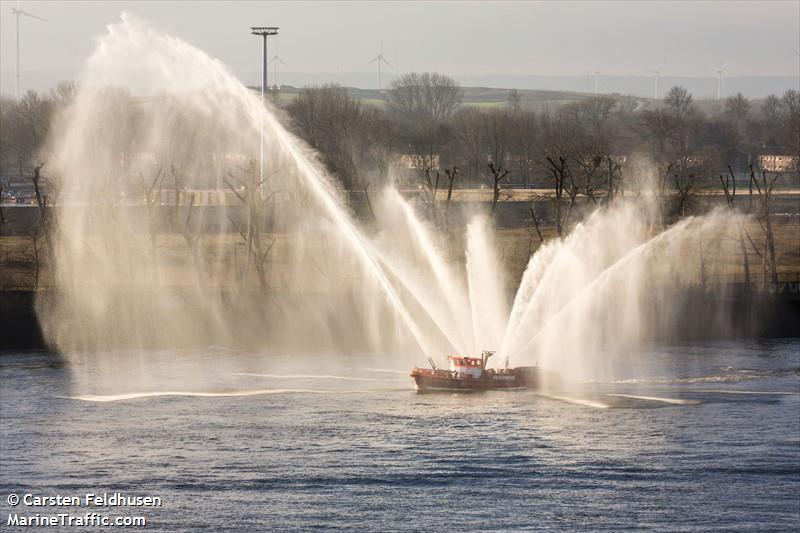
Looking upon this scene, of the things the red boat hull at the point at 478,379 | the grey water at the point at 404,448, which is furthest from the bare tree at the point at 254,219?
the red boat hull at the point at 478,379

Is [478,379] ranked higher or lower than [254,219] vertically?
lower

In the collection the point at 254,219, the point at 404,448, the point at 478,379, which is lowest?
A: the point at 404,448

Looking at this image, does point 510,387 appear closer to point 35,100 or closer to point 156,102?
point 156,102

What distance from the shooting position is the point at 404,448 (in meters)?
55.3

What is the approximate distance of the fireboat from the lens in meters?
66.4

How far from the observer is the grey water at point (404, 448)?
157 feet

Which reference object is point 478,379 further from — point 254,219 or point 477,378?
point 254,219

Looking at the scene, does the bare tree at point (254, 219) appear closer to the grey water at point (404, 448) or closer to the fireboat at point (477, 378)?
the grey water at point (404, 448)

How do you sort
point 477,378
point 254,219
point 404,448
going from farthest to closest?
1. point 254,219
2. point 477,378
3. point 404,448

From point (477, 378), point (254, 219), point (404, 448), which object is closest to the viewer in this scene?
point (404, 448)

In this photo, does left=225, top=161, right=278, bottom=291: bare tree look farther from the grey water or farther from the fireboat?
the fireboat

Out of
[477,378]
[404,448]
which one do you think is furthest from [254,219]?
[404,448]

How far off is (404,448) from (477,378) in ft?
38.3

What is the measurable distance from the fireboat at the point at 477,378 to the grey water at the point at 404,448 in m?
0.55
